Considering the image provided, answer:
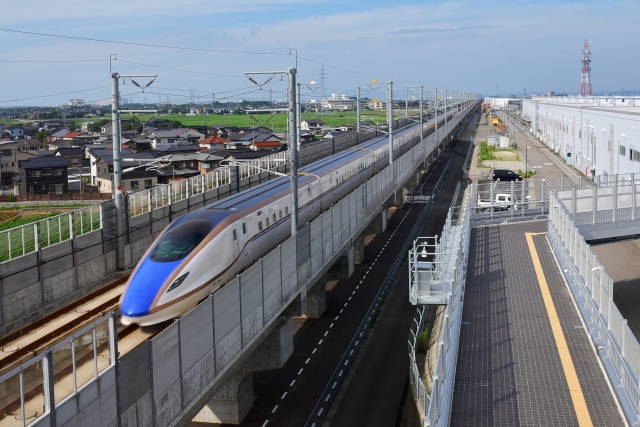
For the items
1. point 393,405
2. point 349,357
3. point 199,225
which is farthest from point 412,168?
point 199,225

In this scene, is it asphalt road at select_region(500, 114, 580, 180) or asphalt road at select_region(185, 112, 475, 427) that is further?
asphalt road at select_region(500, 114, 580, 180)

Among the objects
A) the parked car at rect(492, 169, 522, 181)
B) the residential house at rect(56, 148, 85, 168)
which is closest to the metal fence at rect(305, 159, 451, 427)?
the parked car at rect(492, 169, 522, 181)

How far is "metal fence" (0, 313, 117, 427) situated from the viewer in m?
9.81

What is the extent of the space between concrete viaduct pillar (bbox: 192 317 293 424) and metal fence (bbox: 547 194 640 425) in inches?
362

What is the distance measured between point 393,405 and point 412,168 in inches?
1416

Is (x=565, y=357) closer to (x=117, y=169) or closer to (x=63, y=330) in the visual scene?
(x=63, y=330)

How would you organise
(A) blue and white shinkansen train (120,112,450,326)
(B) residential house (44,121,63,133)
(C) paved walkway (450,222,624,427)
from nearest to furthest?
(C) paved walkway (450,222,624,427) → (A) blue and white shinkansen train (120,112,450,326) → (B) residential house (44,121,63,133)

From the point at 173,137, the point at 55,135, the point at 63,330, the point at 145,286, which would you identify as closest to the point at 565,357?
the point at 145,286

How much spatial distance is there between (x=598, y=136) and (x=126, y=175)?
41349 millimetres

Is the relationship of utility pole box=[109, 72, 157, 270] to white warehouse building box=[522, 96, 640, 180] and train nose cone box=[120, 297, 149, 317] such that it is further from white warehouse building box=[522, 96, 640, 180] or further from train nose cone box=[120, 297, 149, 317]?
white warehouse building box=[522, 96, 640, 180]

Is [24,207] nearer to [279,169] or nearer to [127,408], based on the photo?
[279,169]

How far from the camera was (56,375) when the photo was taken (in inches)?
415

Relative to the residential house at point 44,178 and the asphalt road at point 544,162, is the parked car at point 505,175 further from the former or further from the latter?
the residential house at point 44,178

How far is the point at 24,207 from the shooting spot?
64.3 meters
